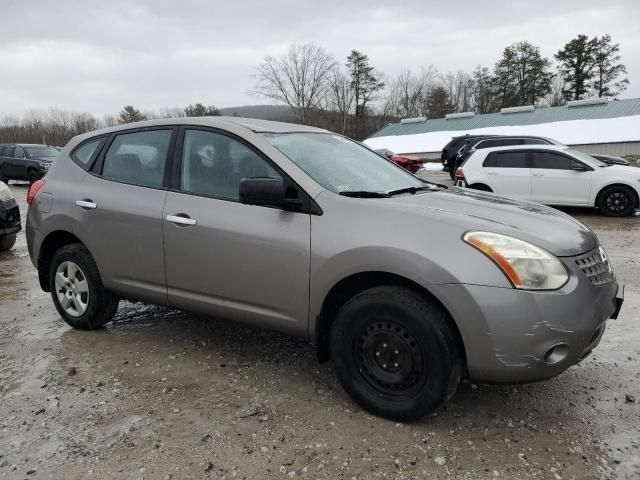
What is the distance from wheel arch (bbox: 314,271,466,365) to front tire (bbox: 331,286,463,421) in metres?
0.05

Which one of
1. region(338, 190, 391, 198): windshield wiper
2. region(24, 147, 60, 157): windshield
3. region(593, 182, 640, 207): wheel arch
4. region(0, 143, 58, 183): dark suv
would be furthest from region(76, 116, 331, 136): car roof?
region(24, 147, 60, 157): windshield

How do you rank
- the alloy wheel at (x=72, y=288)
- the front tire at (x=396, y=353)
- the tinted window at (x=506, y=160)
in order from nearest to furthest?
the front tire at (x=396, y=353), the alloy wheel at (x=72, y=288), the tinted window at (x=506, y=160)

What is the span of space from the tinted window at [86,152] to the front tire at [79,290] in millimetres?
701

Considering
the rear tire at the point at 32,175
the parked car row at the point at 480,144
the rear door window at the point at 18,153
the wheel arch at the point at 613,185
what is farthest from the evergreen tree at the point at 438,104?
the wheel arch at the point at 613,185

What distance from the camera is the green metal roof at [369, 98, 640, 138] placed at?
113 feet

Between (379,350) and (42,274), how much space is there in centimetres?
321

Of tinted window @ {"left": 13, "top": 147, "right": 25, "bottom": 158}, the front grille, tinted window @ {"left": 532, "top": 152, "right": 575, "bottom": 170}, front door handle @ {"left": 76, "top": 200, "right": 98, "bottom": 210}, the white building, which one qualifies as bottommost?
the front grille


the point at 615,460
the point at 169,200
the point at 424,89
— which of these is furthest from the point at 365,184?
the point at 424,89

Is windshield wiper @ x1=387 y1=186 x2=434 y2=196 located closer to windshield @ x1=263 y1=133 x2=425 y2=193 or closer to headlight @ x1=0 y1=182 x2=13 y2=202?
windshield @ x1=263 y1=133 x2=425 y2=193

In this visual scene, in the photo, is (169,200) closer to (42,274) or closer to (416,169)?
(42,274)

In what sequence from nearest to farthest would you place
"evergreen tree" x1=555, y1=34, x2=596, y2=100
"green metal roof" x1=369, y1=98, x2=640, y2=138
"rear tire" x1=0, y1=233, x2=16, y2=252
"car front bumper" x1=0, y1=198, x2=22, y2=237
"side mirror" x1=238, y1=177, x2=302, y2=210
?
"side mirror" x1=238, y1=177, x2=302, y2=210, "car front bumper" x1=0, y1=198, x2=22, y2=237, "rear tire" x1=0, y1=233, x2=16, y2=252, "green metal roof" x1=369, y1=98, x2=640, y2=138, "evergreen tree" x1=555, y1=34, x2=596, y2=100

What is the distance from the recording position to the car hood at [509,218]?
262 cm

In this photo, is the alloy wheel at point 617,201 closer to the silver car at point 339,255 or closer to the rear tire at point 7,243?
the silver car at point 339,255

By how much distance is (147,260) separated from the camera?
364cm
